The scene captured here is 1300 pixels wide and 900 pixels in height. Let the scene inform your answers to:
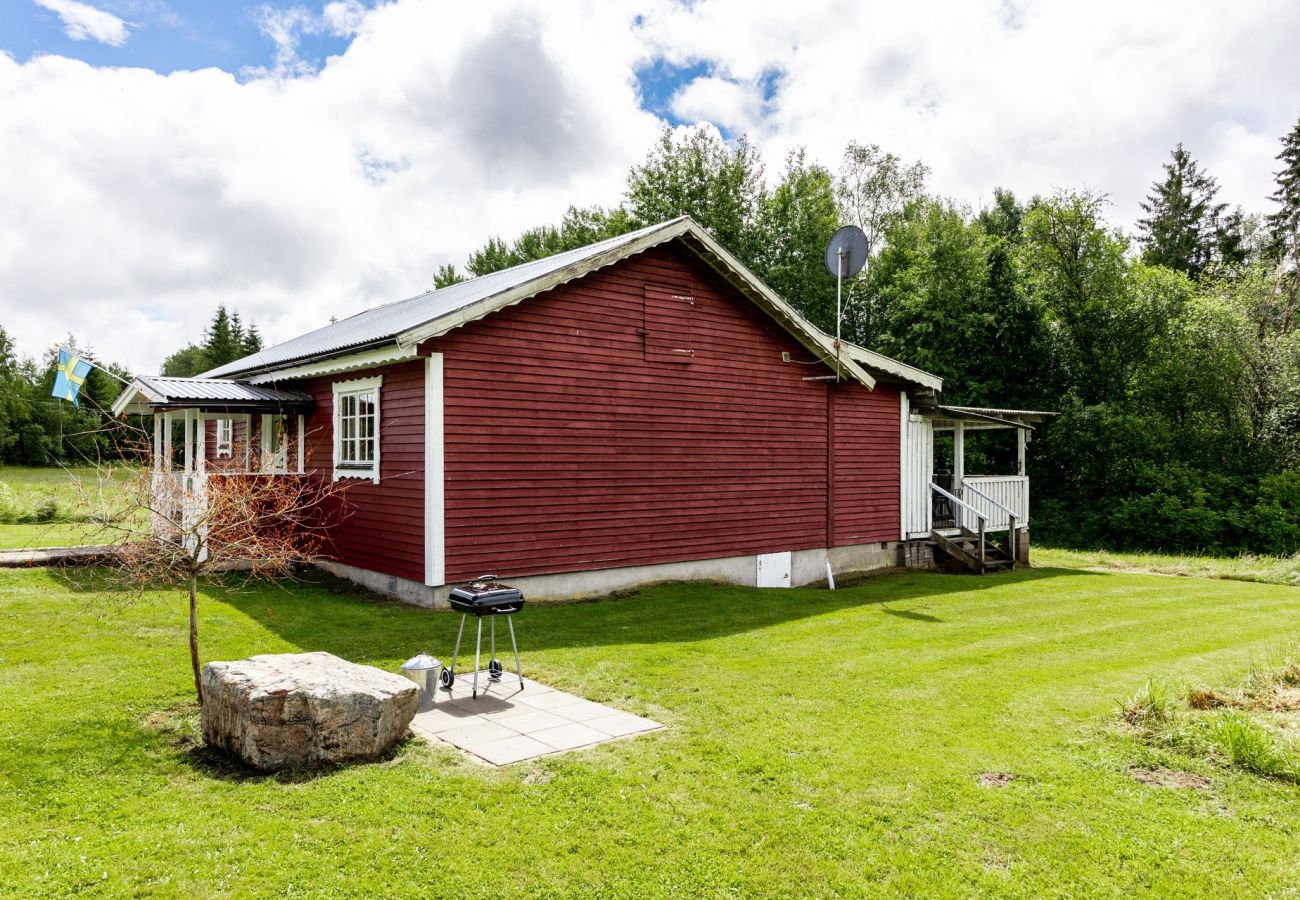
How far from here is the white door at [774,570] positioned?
1459 cm

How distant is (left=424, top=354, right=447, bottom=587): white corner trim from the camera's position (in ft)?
35.1

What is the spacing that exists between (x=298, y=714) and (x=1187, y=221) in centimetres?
4805

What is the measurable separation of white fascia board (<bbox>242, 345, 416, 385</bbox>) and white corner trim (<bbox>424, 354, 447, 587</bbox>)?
40cm

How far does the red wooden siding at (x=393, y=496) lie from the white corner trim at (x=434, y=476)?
0.64 feet

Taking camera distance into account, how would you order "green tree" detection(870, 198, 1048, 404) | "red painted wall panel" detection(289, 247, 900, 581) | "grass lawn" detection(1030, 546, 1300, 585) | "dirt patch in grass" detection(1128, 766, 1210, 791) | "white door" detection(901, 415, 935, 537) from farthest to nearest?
"green tree" detection(870, 198, 1048, 404) < "grass lawn" detection(1030, 546, 1300, 585) < "white door" detection(901, 415, 935, 537) < "red painted wall panel" detection(289, 247, 900, 581) < "dirt patch in grass" detection(1128, 766, 1210, 791)

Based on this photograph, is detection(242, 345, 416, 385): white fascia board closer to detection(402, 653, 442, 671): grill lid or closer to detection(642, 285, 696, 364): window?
detection(642, 285, 696, 364): window

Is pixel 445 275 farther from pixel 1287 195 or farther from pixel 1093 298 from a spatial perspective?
pixel 1287 195

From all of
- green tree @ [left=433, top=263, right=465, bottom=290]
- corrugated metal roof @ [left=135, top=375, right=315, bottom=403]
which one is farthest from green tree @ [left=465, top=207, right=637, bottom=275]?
corrugated metal roof @ [left=135, top=375, right=315, bottom=403]

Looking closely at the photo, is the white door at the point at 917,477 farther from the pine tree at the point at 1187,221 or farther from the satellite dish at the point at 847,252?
the pine tree at the point at 1187,221

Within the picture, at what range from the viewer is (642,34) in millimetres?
15344

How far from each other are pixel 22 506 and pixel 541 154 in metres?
15.6

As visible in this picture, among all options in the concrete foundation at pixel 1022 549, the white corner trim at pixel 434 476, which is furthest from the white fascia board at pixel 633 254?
the concrete foundation at pixel 1022 549

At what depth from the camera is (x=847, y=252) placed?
1538 centimetres

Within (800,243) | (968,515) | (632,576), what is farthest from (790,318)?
(800,243)
